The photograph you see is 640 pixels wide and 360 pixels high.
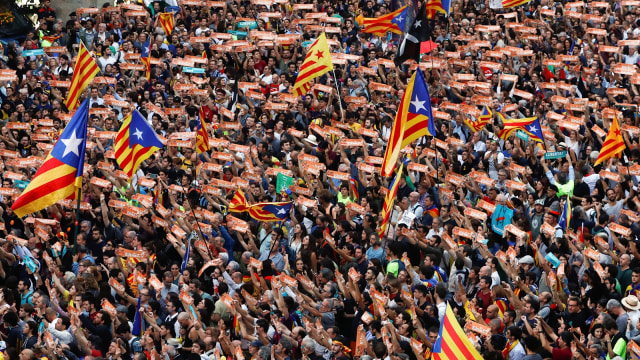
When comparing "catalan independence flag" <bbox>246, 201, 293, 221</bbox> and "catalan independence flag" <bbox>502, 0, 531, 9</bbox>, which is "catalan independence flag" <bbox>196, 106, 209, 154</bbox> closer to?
"catalan independence flag" <bbox>246, 201, 293, 221</bbox>

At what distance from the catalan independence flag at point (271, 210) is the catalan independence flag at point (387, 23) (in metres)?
6.82

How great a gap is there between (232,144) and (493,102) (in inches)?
186

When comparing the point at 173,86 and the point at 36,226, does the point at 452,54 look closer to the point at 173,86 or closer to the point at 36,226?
the point at 173,86

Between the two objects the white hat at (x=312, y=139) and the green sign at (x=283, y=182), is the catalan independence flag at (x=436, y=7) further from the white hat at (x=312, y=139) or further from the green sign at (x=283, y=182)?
the green sign at (x=283, y=182)

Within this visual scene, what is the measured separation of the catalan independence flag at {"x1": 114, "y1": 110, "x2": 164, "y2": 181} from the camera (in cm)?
1861

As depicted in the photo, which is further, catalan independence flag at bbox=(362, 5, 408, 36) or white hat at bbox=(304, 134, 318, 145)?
catalan independence flag at bbox=(362, 5, 408, 36)

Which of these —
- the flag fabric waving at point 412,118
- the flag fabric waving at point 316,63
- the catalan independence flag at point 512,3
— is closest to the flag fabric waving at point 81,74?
the flag fabric waving at point 316,63

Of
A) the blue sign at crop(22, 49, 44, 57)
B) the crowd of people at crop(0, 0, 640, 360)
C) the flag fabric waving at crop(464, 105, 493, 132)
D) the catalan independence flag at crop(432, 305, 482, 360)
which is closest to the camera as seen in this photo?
the catalan independence flag at crop(432, 305, 482, 360)

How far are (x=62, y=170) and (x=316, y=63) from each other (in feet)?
22.5

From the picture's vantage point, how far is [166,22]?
2597 centimetres

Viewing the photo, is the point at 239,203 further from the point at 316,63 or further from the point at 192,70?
the point at 192,70

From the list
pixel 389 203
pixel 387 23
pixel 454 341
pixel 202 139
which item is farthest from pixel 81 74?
pixel 454 341

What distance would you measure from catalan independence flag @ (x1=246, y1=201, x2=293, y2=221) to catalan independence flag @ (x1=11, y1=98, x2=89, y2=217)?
9.47 ft

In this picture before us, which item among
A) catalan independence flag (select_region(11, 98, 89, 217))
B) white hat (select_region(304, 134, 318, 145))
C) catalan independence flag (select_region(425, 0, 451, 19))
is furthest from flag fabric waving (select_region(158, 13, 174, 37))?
catalan independence flag (select_region(11, 98, 89, 217))
